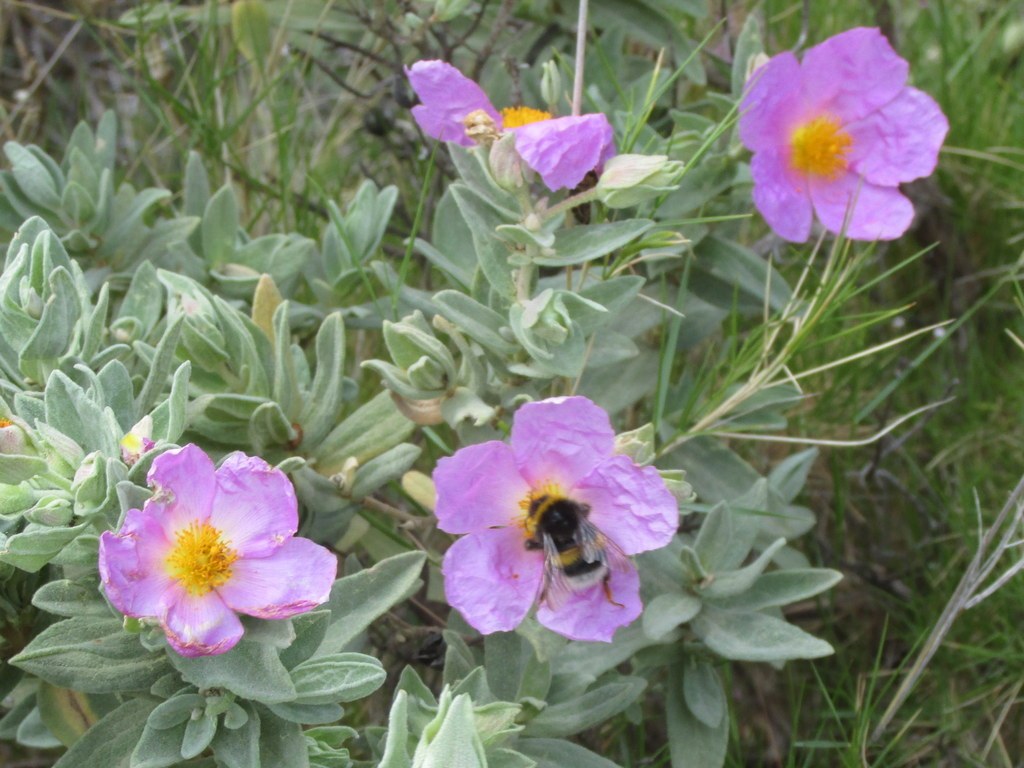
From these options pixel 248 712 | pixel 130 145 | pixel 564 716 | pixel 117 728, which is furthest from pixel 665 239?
pixel 130 145

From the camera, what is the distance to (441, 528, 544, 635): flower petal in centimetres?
146

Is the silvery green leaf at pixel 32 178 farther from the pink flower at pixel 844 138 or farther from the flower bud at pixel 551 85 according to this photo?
the pink flower at pixel 844 138

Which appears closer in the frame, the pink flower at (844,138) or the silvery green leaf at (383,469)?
the silvery green leaf at (383,469)

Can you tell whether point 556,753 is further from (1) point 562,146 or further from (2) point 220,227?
(2) point 220,227

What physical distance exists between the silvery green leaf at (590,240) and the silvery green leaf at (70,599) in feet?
2.19

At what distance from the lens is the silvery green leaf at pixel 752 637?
153cm

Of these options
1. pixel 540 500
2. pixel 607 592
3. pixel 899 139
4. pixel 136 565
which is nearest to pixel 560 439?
pixel 540 500

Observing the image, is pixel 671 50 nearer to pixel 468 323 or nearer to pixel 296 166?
pixel 296 166

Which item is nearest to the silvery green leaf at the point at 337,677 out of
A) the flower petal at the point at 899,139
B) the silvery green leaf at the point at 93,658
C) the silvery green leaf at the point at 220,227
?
the silvery green leaf at the point at 93,658

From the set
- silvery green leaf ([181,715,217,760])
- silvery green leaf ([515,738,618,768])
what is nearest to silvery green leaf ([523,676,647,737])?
silvery green leaf ([515,738,618,768])

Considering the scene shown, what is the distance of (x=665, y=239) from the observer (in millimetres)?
1699

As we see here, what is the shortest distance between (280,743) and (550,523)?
41 cm

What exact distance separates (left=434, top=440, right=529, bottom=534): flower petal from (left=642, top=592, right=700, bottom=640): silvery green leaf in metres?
0.24

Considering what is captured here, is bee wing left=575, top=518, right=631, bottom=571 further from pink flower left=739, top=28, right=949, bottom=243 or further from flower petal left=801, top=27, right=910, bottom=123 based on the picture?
flower petal left=801, top=27, right=910, bottom=123
